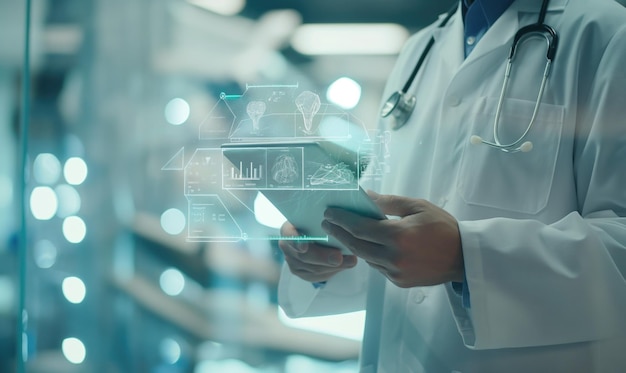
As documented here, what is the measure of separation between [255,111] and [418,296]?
38cm

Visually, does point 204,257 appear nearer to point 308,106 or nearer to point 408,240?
point 308,106

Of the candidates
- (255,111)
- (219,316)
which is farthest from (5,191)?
(255,111)

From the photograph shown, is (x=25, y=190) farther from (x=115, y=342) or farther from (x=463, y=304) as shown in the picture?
(x=463, y=304)

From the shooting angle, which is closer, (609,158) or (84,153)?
(609,158)

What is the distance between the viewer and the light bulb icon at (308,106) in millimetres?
833

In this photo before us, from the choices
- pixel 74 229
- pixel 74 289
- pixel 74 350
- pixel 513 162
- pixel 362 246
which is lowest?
pixel 74 350

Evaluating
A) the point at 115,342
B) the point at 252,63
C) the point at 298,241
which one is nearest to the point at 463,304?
the point at 298,241

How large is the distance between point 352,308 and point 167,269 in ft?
1.23

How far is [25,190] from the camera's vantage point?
107 cm

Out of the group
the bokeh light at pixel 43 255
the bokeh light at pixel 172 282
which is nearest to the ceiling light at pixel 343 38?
the bokeh light at pixel 172 282

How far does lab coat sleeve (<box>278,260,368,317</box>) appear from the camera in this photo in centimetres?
100

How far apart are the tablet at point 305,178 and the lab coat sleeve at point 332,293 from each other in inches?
7.4

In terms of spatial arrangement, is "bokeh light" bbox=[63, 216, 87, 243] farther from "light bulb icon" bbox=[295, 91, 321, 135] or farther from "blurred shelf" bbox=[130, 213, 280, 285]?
"light bulb icon" bbox=[295, 91, 321, 135]

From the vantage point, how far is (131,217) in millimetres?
1111
